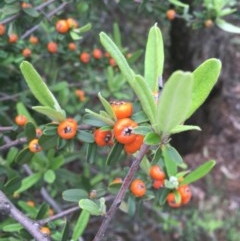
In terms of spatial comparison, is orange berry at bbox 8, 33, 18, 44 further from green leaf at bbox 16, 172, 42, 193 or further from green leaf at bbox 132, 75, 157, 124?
green leaf at bbox 132, 75, 157, 124

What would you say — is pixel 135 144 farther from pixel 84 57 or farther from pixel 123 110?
pixel 84 57

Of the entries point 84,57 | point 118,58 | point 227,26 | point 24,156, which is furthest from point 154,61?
point 84,57

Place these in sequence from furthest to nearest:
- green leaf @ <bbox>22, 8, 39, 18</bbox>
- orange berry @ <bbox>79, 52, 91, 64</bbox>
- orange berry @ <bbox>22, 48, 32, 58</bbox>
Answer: orange berry @ <bbox>79, 52, 91, 64</bbox>
orange berry @ <bbox>22, 48, 32, 58</bbox>
green leaf @ <bbox>22, 8, 39, 18</bbox>

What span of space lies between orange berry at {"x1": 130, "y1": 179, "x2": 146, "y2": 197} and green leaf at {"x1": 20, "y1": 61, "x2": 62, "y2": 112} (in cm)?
45

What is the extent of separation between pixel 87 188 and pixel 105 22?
2032 millimetres

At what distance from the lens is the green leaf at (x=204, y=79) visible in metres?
0.98

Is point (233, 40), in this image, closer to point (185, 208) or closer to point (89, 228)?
point (185, 208)

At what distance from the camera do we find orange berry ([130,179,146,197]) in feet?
5.00

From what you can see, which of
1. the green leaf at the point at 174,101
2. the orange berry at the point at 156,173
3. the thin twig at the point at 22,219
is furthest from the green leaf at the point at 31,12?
the green leaf at the point at 174,101

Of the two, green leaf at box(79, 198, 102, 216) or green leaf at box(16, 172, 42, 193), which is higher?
green leaf at box(79, 198, 102, 216)

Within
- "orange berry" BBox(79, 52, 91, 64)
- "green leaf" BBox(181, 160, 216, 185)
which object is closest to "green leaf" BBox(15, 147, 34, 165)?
→ "green leaf" BBox(181, 160, 216, 185)

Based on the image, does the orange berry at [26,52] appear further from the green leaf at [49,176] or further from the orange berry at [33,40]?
the green leaf at [49,176]

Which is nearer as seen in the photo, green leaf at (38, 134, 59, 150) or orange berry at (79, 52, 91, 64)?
green leaf at (38, 134, 59, 150)

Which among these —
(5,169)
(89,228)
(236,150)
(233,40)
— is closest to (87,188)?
(5,169)
